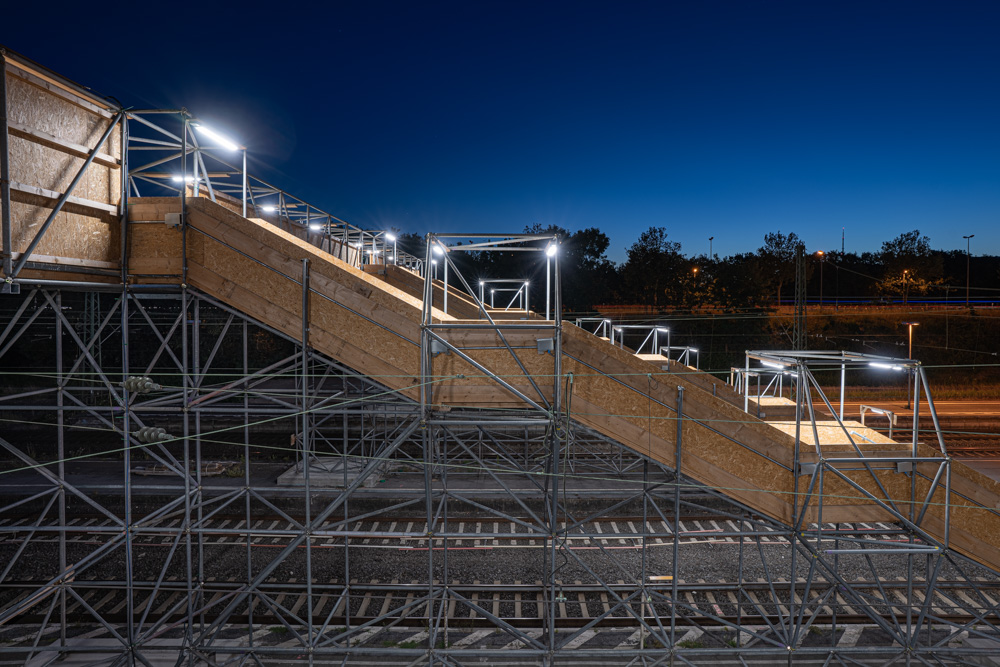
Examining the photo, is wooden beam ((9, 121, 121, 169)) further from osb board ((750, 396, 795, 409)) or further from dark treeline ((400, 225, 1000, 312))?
dark treeline ((400, 225, 1000, 312))

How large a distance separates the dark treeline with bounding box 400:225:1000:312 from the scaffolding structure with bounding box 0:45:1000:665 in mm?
21744

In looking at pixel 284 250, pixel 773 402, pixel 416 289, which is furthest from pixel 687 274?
pixel 284 250

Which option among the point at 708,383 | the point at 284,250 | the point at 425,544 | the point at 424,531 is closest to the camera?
the point at 284,250

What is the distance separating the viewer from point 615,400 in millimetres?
7633

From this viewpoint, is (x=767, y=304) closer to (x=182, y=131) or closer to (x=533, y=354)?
(x=533, y=354)

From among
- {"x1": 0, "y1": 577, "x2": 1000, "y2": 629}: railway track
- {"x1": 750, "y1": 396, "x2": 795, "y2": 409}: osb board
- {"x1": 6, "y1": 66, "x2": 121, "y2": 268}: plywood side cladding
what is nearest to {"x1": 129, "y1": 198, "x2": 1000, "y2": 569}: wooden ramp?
{"x1": 750, "y1": 396, "x2": 795, "y2": 409}: osb board

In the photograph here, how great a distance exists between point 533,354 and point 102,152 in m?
7.24

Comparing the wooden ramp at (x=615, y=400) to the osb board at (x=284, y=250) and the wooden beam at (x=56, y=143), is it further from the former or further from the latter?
the wooden beam at (x=56, y=143)

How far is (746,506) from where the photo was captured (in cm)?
777

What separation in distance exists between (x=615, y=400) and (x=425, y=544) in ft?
25.5

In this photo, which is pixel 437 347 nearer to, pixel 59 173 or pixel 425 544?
pixel 59 173

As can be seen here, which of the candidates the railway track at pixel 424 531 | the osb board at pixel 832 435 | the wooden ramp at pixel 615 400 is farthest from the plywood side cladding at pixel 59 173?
the osb board at pixel 832 435

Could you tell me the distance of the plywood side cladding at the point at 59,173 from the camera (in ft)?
23.8

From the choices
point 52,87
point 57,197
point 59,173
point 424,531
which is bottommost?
point 424,531
